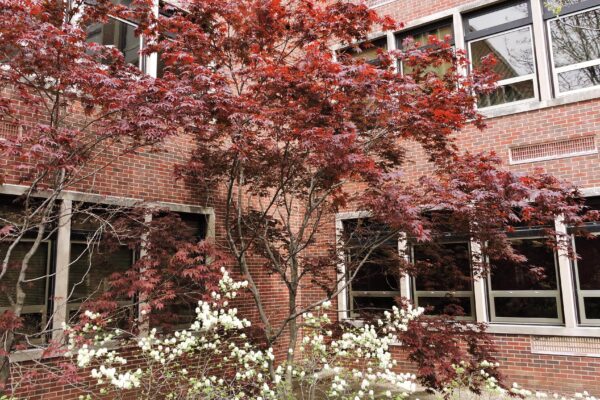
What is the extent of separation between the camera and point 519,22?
8.98 meters

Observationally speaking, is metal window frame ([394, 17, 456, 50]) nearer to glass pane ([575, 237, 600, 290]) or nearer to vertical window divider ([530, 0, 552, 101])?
vertical window divider ([530, 0, 552, 101])

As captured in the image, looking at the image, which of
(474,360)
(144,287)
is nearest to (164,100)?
(144,287)

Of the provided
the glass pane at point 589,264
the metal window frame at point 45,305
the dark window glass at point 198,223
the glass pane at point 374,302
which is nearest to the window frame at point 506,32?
the glass pane at point 589,264

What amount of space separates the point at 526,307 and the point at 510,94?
151 inches

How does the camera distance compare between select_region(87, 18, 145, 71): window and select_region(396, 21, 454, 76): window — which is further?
select_region(396, 21, 454, 76): window

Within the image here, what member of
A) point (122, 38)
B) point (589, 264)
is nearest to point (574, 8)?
point (589, 264)

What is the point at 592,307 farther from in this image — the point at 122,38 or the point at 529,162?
the point at 122,38

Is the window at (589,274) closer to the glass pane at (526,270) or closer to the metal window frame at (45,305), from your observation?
the glass pane at (526,270)

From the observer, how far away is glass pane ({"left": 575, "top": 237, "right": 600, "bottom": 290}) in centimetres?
791

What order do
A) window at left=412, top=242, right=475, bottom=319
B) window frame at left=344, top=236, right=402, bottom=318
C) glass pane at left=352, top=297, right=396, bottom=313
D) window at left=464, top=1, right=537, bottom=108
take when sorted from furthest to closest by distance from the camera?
glass pane at left=352, top=297, right=396, bottom=313, window frame at left=344, top=236, right=402, bottom=318, window at left=464, top=1, right=537, bottom=108, window at left=412, top=242, right=475, bottom=319

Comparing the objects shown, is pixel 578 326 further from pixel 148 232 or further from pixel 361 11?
pixel 148 232

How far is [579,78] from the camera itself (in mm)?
8406

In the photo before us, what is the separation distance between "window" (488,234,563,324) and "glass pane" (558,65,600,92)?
103 inches

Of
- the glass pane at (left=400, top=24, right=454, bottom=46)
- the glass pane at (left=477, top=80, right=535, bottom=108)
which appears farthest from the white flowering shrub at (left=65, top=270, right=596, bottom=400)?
the glass pane at (left=400, top=24, right=454, bottom=46)
